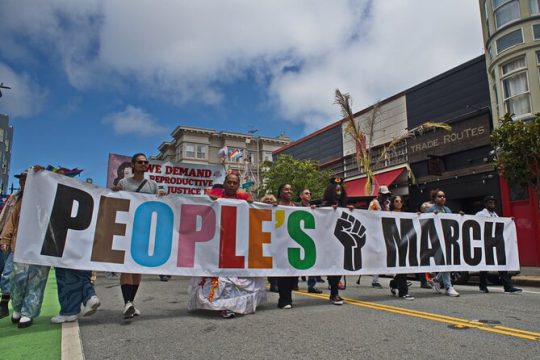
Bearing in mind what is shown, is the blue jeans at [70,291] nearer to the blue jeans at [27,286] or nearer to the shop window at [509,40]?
the blue jeans at [27,286]

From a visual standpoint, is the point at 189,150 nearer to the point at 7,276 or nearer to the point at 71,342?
the point at 7,276

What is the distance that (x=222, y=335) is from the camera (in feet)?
12.3

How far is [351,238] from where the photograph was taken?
6164 mm

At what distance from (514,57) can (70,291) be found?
19799 millimetres

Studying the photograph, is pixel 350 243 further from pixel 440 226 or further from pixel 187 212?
pixel 187 212

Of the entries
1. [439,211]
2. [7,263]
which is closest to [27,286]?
[7,263]

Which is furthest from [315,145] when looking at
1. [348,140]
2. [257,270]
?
[257,270]

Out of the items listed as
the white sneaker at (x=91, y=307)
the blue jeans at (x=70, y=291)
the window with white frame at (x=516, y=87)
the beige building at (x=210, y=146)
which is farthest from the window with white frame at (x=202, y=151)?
the white sneaker at (x=91, y=307)

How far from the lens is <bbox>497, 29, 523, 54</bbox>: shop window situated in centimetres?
1728

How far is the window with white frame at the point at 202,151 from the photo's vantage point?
58194 mm

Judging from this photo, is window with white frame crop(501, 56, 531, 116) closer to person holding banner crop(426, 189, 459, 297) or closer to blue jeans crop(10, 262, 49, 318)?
person holding banner crop(426, 189, 459, 297)

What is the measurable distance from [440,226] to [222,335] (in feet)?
16.5

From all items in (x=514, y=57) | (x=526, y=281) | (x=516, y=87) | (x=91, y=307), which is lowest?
(x=526, y=281)

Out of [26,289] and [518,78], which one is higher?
[518,78]
